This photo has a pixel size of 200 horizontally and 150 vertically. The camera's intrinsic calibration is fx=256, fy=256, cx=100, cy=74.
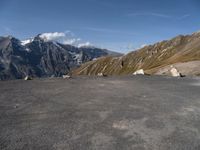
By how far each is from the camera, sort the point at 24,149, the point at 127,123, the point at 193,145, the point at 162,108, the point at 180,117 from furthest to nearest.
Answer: the point at 162,108, the point at 180,117, the point at 127,123, the point at 193,145, the point at 24,149

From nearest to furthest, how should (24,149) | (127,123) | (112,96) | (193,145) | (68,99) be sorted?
(24,149) → (193,145) → (127,123) → (68,99) → (112,96)

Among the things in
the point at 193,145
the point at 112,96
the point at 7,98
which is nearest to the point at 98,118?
the point at 193,145

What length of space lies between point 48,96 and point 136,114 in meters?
9.19

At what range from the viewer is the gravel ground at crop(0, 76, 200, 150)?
38.8 ft

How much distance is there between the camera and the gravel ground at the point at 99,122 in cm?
1184

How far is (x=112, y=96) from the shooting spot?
22.9m

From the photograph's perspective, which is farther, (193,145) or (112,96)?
(112,96)

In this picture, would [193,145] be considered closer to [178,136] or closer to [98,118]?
[178,136]

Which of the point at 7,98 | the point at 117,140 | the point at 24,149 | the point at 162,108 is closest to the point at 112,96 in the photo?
the point at 162,108

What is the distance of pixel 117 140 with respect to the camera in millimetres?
12227

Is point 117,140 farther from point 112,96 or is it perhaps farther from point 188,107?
point 112,96

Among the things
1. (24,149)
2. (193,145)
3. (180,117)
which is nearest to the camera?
(24,149)

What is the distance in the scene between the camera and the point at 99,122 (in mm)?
14906

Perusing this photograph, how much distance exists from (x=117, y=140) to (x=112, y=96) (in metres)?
10.7
